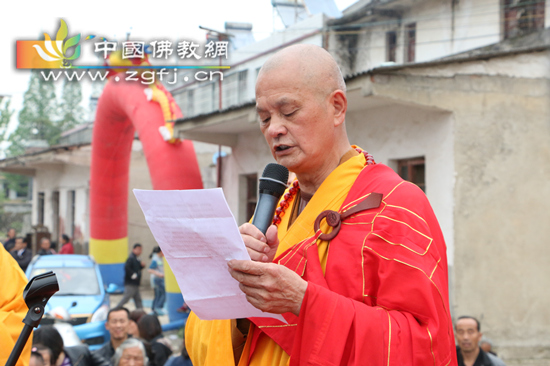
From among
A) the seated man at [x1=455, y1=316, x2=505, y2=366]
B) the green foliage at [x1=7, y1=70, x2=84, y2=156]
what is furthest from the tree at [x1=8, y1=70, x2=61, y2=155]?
the seated man at [x1=455, y1=316, x2=505, y2=366]

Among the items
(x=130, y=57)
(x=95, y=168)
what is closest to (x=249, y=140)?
(x=130, y=57)

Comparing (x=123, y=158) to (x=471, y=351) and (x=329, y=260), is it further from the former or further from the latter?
(x=329, y=260)

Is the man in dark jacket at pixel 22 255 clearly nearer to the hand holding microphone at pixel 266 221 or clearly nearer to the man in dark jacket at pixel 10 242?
the man in dark jacket at pixel 10 242

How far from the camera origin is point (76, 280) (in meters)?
9.48

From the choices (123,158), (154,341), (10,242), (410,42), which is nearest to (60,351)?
(154,341)

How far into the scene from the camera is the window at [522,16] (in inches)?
476

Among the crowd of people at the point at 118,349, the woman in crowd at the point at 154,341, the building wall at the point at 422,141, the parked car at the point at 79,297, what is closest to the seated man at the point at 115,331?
the crowd of people at the point at 118,349

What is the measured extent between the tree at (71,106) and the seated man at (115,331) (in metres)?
42.6

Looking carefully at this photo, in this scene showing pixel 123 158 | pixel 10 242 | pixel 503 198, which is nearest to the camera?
pixel 503 198

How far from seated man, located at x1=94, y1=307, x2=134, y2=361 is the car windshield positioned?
3.15 meters

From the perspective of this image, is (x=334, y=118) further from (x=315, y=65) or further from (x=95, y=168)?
(x=95, y=168)

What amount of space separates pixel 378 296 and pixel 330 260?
0.61 feet

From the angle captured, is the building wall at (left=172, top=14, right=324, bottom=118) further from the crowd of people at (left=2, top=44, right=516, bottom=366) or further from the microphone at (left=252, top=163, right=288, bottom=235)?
the crowd of people at (left=2, top=44, right=516, bottom=366)

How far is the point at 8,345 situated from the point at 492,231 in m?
6.39
